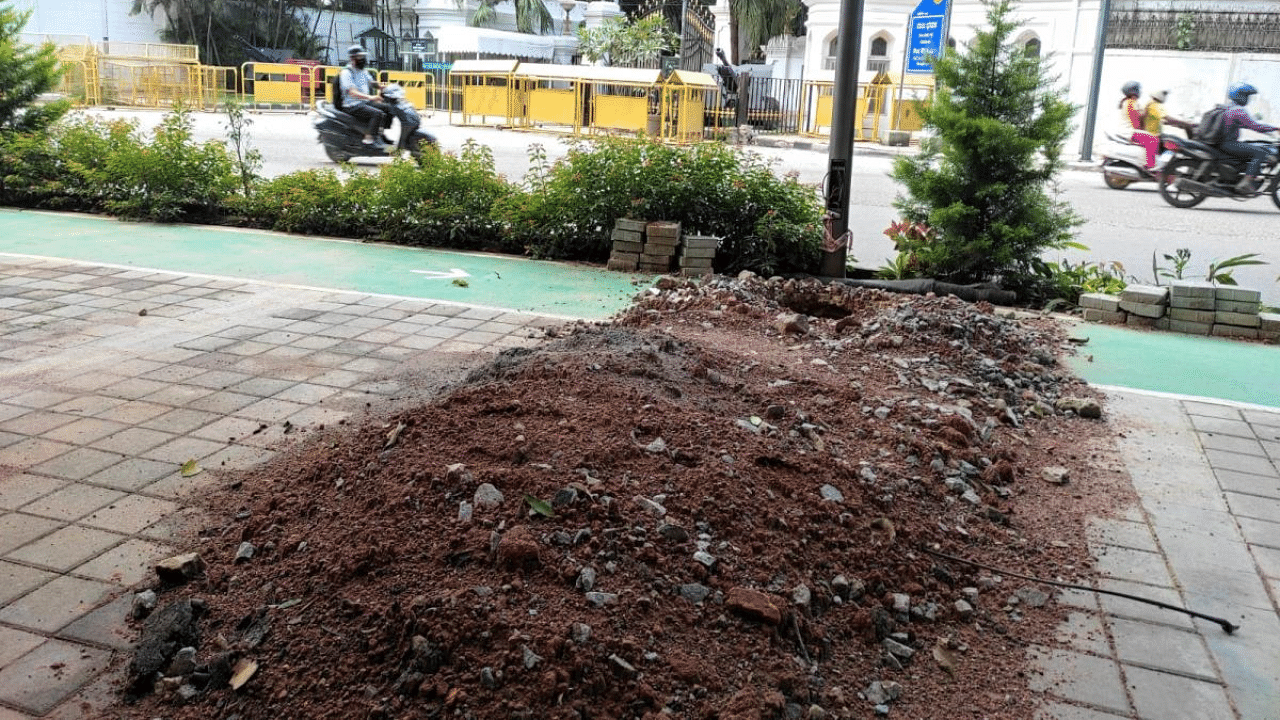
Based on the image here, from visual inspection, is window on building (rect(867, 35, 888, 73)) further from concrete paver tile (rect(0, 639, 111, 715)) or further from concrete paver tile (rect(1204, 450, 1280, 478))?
concrete paver tile (rect(0, 639, 111, 715))

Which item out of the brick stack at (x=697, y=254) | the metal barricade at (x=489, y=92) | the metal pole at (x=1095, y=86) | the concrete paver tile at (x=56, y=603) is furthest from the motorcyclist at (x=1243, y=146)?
the metal barricade at (x=489, y=92)

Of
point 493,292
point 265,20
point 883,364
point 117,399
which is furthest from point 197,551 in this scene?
point 265,20

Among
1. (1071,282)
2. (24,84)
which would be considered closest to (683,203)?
(1071,282)

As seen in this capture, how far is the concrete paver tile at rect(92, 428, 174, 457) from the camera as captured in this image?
452 cm

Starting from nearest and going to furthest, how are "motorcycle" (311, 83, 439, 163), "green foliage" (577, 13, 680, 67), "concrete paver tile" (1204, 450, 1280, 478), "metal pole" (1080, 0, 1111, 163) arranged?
"concrete paver tile" (1204, 450, 1280, 478)
"motorcycle" (311, 83, 439, 163)
"metal pole" (1080, 0, 1111, 163)
"green foliage" (577, 13, 680, 67)

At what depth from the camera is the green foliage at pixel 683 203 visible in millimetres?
8555

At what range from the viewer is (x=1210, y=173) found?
47.9 feet

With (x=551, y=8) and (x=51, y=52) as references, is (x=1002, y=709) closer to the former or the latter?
(x=51, y=52)

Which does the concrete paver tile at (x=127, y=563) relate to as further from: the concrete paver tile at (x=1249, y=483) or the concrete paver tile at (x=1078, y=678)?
the concrete paver tile at (x=1249, y=483)

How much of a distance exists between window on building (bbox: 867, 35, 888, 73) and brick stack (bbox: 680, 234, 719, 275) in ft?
68.6

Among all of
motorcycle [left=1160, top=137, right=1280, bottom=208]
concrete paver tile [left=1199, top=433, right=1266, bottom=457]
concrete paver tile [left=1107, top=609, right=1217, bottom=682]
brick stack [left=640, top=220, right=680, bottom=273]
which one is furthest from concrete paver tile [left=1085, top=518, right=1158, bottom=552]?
motorcycle [left=1160, top=137, right=1280, bottom=208]

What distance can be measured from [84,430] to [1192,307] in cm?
679

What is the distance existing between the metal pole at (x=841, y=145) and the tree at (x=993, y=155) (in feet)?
1.77

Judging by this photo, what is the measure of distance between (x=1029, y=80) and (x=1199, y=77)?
57.8 feet
